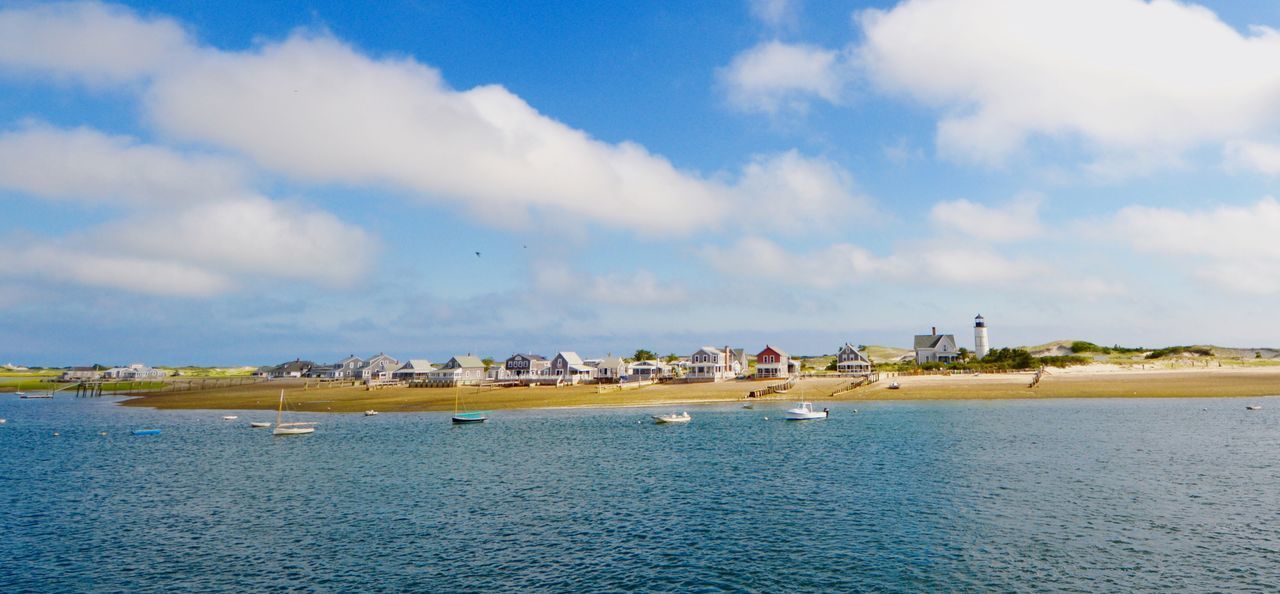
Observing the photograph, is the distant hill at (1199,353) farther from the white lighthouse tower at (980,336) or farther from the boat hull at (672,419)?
the boat hull at (672,419)

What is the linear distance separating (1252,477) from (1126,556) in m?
20.8

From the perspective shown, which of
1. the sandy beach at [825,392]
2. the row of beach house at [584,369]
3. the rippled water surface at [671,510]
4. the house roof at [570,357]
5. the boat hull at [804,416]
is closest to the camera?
the rippled water surface at [671,510]

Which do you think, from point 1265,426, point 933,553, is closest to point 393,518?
point 933,553

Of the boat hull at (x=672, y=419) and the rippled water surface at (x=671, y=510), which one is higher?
the boat hull at (x=672, y=419)

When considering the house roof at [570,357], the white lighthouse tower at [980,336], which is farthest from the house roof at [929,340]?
Result: the house roof at [570,357]

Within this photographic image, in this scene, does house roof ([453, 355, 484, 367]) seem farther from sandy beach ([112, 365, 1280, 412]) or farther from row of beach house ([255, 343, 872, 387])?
sandy beach ([112, 365, 1280, 412])

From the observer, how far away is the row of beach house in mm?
135500

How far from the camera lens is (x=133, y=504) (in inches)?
1604


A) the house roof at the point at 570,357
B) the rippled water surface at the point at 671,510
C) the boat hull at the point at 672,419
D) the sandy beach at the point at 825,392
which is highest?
the house roof at the point at 570,357

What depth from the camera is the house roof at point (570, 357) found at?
14800 centimetres

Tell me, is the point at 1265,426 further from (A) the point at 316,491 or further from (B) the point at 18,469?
(B) the point at 18,469

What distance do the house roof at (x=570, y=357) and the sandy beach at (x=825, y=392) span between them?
21.1 meters

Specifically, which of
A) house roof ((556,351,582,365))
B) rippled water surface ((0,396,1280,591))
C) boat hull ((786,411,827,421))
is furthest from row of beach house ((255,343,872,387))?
rippled water surface ((0,396,1280,591))

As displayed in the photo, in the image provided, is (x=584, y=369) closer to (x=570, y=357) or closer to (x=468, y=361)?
(x=570, y=357)
